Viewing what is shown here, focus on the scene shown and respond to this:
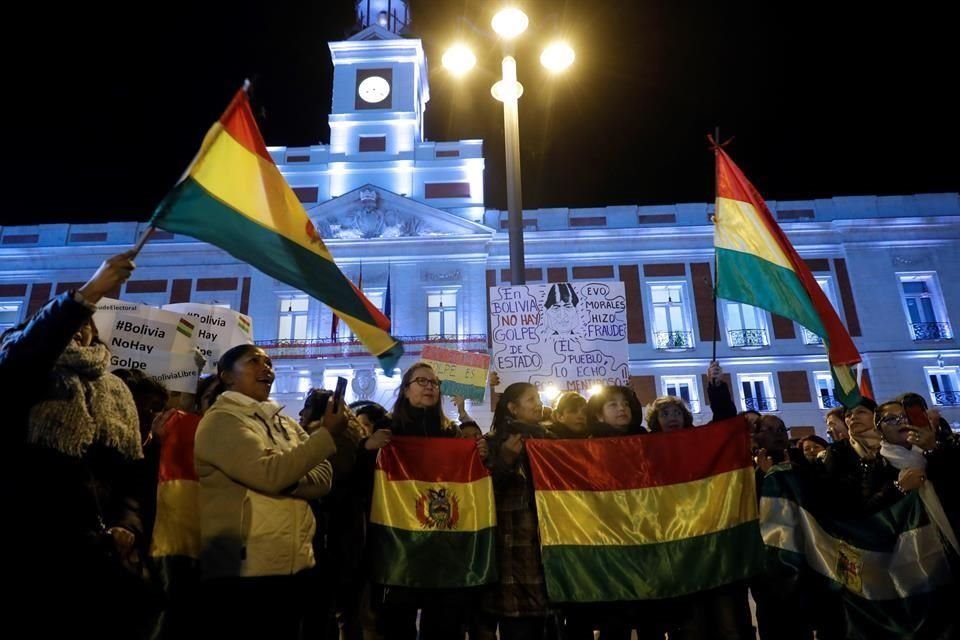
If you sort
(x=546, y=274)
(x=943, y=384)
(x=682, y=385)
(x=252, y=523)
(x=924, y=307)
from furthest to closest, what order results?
(x=546, y=274)
(x=924, y=307)
(x=682, y=385)
(x=943, y=384)
(x=252, y=523)

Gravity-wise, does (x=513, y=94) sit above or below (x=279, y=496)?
above

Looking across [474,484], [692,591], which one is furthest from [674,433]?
[474,484]

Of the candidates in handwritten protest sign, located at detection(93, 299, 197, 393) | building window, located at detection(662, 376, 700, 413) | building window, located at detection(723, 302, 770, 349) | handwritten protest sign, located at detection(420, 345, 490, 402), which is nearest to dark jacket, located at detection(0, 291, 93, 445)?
handwritten protest sign, located at detection(93, 299, 197, 393)

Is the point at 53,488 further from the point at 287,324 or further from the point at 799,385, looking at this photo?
the point at 799,385

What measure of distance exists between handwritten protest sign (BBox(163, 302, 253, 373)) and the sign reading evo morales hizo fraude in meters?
2.96

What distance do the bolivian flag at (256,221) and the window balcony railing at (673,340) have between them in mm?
22169

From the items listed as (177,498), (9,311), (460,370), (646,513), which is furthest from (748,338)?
(9,311)

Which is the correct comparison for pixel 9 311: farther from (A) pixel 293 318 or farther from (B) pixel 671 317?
(B) pixel 671 317

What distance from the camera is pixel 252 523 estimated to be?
305 cm

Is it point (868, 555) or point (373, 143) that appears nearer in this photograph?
point (868, 555)

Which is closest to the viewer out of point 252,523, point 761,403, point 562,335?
point 252,523

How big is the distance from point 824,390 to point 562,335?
20897mm

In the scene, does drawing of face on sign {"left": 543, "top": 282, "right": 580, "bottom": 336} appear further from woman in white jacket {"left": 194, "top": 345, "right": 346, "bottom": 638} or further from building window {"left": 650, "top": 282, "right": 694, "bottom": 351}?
building window {"left": 650, "top": 282, "right": 694, "bottom": 351}

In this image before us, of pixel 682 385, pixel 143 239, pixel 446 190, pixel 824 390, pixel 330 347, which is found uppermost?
pixel 446 190
